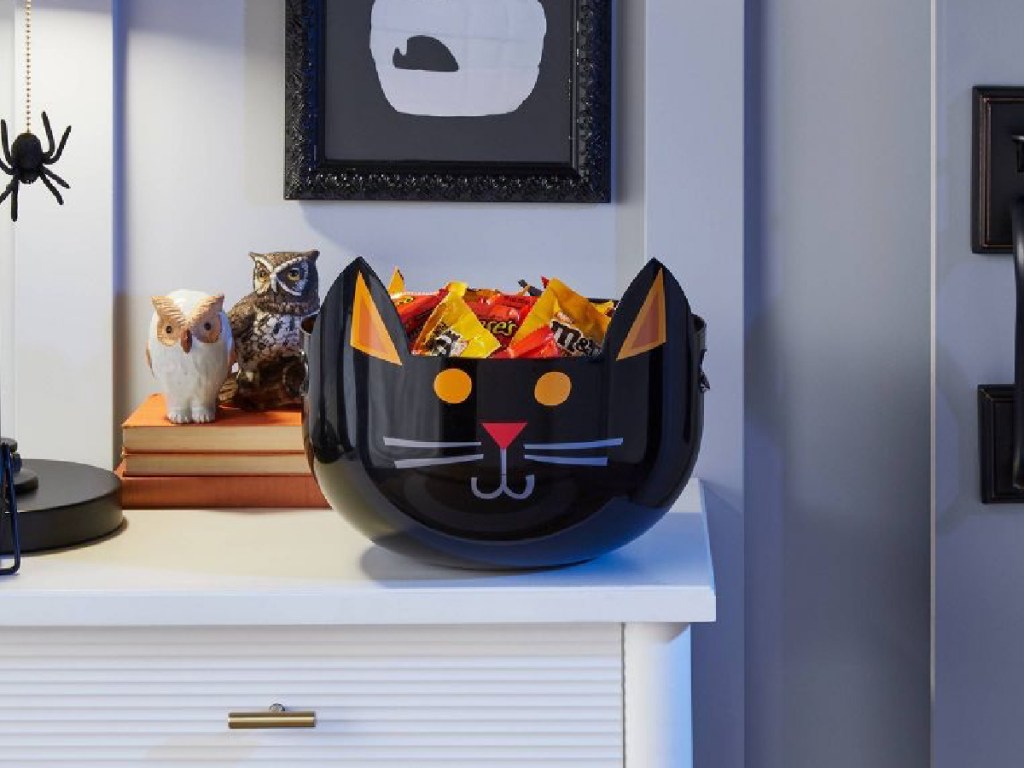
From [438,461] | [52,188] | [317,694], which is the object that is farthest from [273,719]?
[52,188]

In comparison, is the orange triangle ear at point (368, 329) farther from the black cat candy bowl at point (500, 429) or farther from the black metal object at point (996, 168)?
the black metal object at point (996, 168)

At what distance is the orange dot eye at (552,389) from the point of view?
2.97 ft

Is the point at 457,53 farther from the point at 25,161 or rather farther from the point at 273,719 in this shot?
the point at 273,719

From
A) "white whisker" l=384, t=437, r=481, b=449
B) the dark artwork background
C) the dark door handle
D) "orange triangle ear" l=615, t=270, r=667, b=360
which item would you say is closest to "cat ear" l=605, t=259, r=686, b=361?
"orange triangle ear" l=615, t=270, r=667, b=360

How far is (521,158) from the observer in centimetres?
133

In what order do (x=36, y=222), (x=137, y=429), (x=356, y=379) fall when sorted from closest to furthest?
1. (x=356, y=379)
2. (x=137, y=429)
3. (x=36, y=222)

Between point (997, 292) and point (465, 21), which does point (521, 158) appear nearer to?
point (465, 21)

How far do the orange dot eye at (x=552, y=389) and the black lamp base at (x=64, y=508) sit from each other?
39 centimetres

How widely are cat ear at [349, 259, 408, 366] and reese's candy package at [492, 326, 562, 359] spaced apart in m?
0.07

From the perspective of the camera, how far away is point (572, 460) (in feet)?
3.00

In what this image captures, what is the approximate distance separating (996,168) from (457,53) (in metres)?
0.53

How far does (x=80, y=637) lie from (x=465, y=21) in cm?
70

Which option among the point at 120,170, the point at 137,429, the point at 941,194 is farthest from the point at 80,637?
the point at 941,194

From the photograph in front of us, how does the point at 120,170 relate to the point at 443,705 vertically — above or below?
above
